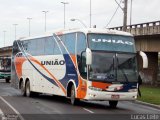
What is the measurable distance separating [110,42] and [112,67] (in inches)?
49.5

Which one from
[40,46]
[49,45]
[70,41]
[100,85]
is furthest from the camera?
[40,46]

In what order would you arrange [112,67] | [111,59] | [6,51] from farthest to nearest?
[6,51] → [111,59] → [112,67]

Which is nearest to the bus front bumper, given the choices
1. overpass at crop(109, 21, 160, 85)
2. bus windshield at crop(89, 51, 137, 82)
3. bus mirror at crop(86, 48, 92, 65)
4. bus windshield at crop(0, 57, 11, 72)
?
bus windshield at crop(89, 51, 137, 82)

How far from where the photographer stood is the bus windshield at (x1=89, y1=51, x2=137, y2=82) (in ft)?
70.2

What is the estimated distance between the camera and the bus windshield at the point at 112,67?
2139 centimetres

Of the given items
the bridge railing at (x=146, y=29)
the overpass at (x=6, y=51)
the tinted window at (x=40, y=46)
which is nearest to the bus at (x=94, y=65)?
the tinted window at (x=40, y=46)

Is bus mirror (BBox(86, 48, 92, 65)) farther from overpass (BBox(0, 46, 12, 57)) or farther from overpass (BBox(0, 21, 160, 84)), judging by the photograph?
overpass (BBox(0, 46, 12, 57))

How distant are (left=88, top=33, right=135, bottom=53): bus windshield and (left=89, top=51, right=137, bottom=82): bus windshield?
0.27 m

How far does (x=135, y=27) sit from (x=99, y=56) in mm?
32557

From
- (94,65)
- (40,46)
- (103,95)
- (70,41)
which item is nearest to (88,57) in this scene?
(94,65)

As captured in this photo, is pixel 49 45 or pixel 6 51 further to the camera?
pixel 6 51

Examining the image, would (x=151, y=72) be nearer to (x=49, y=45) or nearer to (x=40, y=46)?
(x=40, y=46)

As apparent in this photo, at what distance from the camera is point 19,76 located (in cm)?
3127

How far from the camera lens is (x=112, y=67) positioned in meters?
21.5
